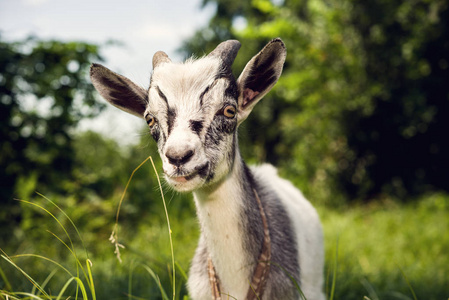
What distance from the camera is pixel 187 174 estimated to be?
5.45 ft

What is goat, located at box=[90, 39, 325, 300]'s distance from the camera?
1756 mm

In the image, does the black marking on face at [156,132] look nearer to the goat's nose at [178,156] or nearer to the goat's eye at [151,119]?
the goat's eye at [151,119]

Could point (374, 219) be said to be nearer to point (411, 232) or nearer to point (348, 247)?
point (411, 232)

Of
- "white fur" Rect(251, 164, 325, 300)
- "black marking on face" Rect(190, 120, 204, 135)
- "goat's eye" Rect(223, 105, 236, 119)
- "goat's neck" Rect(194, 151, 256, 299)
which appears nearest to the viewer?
"black marking on face" Rect(190, 120, 204, 135)

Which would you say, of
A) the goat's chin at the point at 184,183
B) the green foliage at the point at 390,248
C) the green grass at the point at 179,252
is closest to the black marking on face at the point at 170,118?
the goat's chin at the point at 184,183

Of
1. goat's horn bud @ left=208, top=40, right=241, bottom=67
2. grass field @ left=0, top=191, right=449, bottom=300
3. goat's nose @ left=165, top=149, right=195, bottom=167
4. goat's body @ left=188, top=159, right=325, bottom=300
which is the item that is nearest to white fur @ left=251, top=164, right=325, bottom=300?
goat's body @ left=188, top=159, right=325, bottom=300

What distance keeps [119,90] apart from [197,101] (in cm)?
58

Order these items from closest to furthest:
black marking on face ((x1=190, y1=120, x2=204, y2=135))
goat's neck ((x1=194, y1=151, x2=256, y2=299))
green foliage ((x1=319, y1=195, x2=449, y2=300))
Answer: black marking on face ((x1=190, y1=120, x2=204, y2=135)) → goat's neck ((x1=194, y1=151, x2=256, y2=299)) → green foliage ((x1=319, y1=195, x2=449, y2=300))

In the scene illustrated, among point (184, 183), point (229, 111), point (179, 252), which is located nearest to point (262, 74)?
point (229, 111)

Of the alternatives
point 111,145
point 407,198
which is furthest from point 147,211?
point 407,198

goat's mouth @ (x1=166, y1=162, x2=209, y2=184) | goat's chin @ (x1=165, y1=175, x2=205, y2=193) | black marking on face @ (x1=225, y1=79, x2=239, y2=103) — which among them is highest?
black marking on face @ (x1=225, y1=79, x2=239, y2=103)

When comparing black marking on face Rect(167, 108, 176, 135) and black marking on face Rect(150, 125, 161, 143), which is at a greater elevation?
black marking on face Rect(167, 108, 176, 135)

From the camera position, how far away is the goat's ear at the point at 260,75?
1903mm

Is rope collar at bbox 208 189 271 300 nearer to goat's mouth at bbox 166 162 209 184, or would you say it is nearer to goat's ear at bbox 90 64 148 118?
goat's mouth at bbox 166 162 209 184
